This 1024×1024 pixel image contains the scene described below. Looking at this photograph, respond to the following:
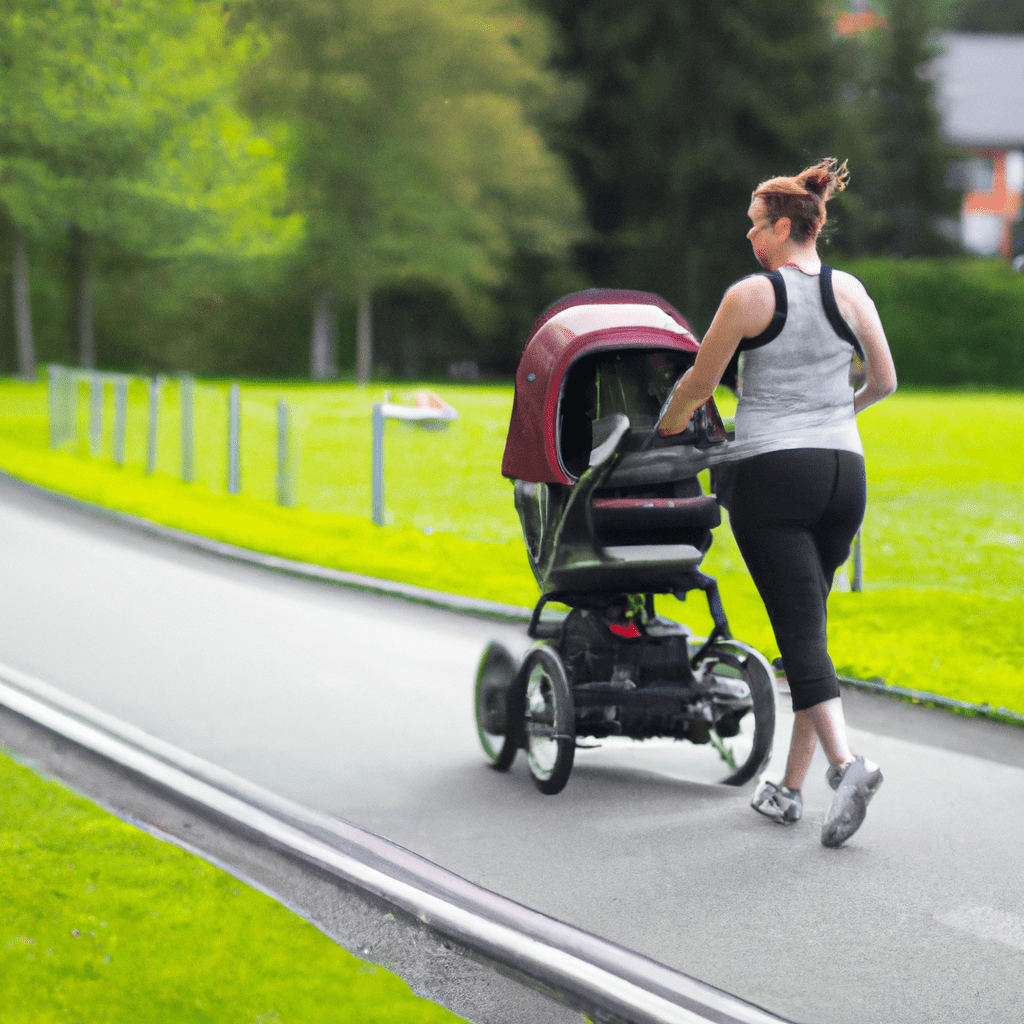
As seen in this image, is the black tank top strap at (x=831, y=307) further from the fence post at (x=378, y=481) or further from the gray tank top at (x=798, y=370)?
the fence post at (x=378, y=481)

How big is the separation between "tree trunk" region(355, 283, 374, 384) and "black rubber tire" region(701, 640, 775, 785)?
39982 mm

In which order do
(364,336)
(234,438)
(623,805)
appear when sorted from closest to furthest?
1. (623,805)
2. (234,438)
3. (364,336)

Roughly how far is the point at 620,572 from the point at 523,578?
19.2 ft

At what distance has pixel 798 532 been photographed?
524 centimetres

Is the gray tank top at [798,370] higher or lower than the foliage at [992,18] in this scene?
lower

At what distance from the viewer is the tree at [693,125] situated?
156 feet

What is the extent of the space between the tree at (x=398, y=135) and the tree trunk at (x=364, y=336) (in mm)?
126

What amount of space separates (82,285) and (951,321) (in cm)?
2245

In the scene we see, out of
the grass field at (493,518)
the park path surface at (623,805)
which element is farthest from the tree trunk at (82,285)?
the park path surface at (623,805)

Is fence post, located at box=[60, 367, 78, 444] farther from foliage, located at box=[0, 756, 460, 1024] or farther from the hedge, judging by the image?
the hedge

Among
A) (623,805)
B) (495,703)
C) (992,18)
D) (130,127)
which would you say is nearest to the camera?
(623,805)

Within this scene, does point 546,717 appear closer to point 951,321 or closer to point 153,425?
point 153,425

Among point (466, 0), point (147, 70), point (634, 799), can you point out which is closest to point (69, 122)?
point (147, 70)

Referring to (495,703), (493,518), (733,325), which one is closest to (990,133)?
(493,518)
